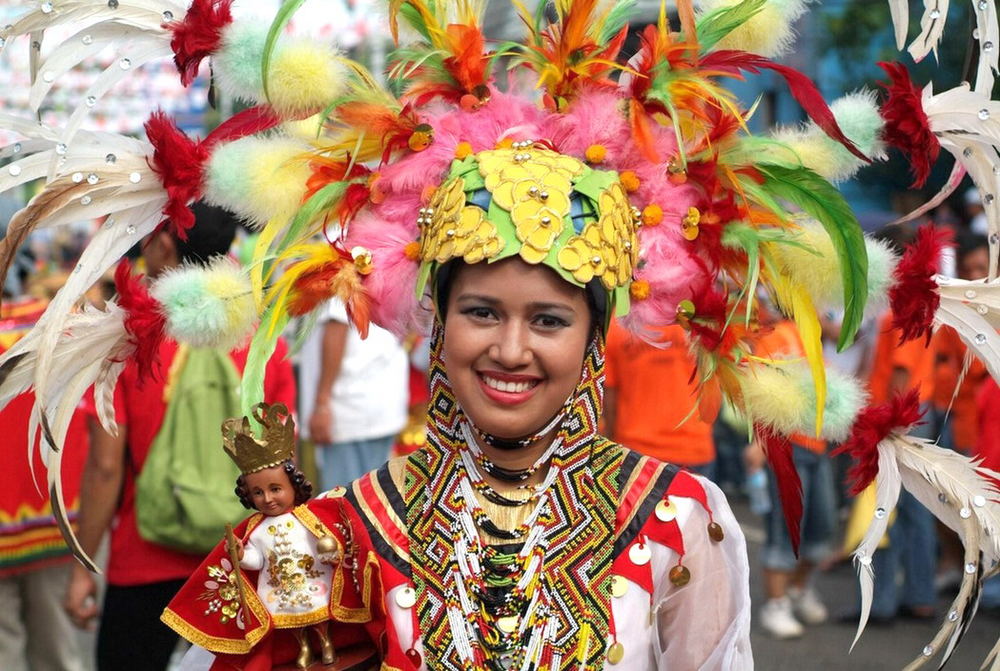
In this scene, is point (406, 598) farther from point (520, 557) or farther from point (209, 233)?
point (209, 233)

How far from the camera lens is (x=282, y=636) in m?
2.93

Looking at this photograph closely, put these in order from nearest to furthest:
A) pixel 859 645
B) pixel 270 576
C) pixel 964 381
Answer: pixel 270 576 → pixel 859 645 → pixel 964 381

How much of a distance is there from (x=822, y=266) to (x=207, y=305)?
3.94 ft

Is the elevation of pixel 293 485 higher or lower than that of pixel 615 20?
lower

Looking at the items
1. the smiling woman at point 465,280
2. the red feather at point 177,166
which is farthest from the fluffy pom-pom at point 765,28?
the red feather at point 177,166

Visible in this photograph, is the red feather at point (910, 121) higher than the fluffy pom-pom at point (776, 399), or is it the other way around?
the red feather at point (910, 121)

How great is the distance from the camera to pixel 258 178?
299 centimetres

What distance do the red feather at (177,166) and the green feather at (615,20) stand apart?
2.68ft

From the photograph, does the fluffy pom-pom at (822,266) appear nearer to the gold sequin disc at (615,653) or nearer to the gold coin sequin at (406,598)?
the gold sequin disc at (615,653)

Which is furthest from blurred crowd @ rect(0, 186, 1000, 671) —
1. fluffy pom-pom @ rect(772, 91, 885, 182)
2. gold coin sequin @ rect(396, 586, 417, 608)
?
gold coin sequin @ rect(396, 586, 417, 608)

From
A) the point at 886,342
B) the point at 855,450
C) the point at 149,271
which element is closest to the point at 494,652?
the point at 855,450

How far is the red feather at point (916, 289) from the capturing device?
9.77 ft

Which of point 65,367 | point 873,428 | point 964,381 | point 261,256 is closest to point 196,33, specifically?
point 261,256

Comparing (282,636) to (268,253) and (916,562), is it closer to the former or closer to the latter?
(268,253)
